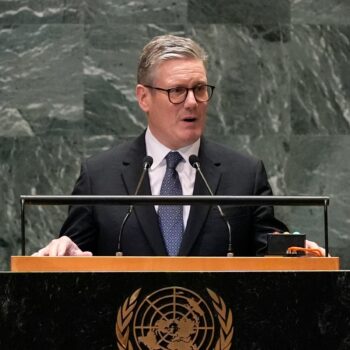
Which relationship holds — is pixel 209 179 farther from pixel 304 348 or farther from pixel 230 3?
pixel 230 3

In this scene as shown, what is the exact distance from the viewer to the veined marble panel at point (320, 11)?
614 centimetres

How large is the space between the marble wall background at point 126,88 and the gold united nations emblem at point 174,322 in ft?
10.6

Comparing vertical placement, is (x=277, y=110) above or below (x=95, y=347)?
above

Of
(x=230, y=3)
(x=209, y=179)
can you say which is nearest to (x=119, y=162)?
(x=209, y=179)

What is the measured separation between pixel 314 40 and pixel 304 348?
3.50 m

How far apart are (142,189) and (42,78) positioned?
6.60ft

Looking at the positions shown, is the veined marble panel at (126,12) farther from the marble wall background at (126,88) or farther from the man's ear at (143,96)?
the man's ear at (143,96)

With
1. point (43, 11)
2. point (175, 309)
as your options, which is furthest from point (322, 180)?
point (175, 309)

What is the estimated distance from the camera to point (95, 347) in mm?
2861

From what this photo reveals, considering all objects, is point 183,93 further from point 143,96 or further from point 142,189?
point 142,189

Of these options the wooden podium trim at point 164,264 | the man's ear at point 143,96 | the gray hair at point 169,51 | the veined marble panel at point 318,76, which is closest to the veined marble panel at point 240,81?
the veined marble panel at point 318,76

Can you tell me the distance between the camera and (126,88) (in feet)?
19.9

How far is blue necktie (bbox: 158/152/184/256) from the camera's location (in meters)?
4.16

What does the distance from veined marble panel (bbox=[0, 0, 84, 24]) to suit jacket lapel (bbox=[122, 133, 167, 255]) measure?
70.9 inches
